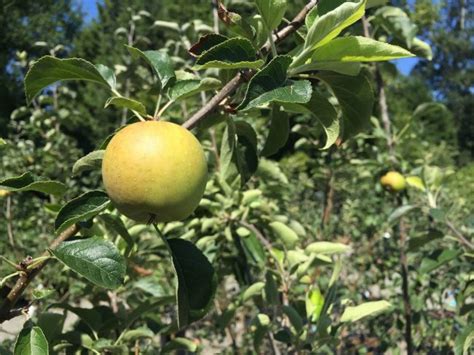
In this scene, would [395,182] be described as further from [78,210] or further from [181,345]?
[78,210]

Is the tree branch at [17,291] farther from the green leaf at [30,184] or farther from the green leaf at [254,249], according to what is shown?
the green leaf at [254,249]

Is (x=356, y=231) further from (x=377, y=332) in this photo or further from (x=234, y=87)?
(x=234, y=87)

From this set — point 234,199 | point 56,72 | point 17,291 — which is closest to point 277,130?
point 56,72

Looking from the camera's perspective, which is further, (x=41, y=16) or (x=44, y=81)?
(x=41, y=16)

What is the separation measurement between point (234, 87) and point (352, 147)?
223 cm

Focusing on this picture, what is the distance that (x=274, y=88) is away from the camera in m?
0.75

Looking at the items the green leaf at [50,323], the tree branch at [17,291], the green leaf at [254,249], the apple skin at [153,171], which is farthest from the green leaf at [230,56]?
the green leaf at [254,249]

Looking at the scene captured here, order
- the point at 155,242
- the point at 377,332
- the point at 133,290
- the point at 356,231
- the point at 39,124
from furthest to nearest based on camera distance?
the point at 39,124 < the point at 356,231 < the point at 377,332 < the point at 133,290 < the point at 155,242

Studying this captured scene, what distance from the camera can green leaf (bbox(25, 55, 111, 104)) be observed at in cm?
82

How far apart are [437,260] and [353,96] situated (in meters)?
0.92

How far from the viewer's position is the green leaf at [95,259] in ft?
2.56

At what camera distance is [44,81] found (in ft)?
2.83

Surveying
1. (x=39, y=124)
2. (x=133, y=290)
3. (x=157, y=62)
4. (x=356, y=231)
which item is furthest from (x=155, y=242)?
(x=39, y=124)

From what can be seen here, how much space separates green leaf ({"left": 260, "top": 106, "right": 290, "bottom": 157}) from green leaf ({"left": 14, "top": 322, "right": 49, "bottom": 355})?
54cm
